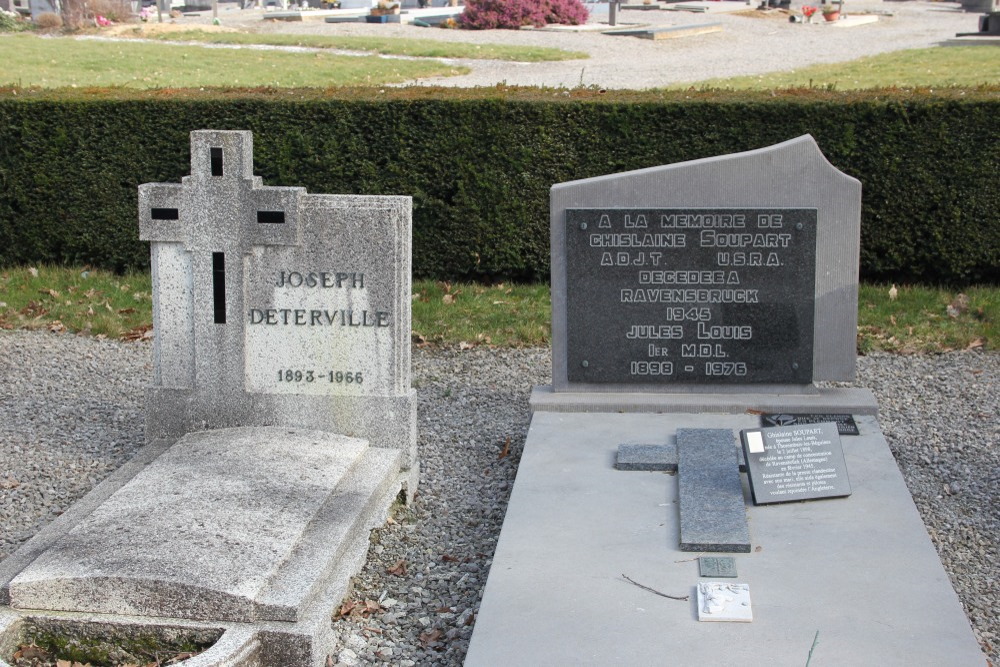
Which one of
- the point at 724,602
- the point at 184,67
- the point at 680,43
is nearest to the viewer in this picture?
the point at 724,602

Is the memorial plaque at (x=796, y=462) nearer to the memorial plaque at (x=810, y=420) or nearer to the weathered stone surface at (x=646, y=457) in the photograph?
the weathered stone surface at (x=646, y=457)

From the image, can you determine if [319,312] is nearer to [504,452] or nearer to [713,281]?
[504,452]

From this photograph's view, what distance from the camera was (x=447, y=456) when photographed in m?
Result: 7.22

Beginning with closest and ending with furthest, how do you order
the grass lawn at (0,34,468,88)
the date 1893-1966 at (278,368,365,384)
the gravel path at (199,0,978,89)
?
the date 1893-1966 at (278,368,365,384) → the grass lawn at (0,34,468,88) → the gravel path at (199,0,978,89)

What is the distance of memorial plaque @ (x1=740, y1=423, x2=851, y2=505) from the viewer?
5.73m

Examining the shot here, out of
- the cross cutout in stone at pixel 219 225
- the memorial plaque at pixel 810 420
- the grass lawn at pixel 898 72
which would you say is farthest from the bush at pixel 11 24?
the memorial plaque at pixel 810 420

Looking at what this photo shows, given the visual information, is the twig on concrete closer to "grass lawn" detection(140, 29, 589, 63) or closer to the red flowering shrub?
"grass lawn" detection(140, 29, 589, 63)

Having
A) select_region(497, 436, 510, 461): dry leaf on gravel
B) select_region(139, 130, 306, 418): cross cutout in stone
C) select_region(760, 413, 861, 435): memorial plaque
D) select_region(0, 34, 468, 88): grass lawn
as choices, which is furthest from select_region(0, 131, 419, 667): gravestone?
select_region(0, 34, 468, 88): grass lawn

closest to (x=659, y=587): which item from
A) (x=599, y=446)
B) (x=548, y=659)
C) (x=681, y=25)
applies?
(x=548, y=659)

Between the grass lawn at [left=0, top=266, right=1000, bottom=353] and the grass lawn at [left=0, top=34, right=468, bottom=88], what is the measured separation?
1058 cm

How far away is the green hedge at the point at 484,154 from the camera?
1071 cm

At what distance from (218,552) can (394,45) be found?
86.5ft

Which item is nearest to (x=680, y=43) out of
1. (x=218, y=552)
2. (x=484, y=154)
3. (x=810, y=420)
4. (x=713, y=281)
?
(x=484, y=154)

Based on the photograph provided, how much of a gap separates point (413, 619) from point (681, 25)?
33.7 metres
